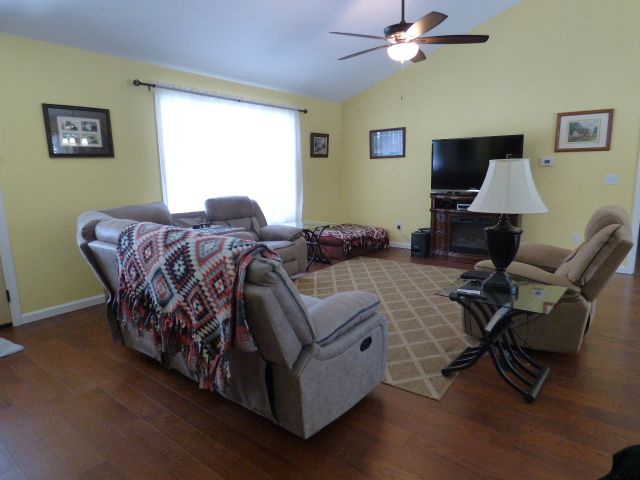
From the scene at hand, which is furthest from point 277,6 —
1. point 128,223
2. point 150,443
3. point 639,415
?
point 639,415

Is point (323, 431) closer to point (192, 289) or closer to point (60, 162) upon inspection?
point (192, 289)

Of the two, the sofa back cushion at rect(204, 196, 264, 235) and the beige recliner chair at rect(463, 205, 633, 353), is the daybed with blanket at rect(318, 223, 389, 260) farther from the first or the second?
the beige recliner chair at rect(463, 205, 633, 353)

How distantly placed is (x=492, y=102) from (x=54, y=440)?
571cm

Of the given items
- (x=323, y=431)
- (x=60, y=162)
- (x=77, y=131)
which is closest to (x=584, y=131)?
(x=323, y=431)

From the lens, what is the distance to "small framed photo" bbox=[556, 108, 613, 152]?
444 centimetres

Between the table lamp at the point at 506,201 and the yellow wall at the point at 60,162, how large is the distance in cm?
348

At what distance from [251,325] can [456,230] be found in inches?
178

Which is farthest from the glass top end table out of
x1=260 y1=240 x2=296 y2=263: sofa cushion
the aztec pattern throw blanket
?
x1=260 y1=240 x2=296 y2=263: sofa cushion

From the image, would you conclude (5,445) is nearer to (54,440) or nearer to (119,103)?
(54,440)

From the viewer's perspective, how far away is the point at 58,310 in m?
3.59

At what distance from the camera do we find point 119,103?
153 inches

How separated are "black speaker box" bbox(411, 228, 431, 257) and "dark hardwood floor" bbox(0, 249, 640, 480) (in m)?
Answer: 3.06

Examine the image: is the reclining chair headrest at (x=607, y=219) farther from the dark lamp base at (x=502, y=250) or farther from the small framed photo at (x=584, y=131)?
the small framed photo at (x=584, y=131)

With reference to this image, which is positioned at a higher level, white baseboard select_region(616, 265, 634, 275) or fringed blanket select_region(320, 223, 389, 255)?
fringed blanket select_region(320, 223, 389, 255)
